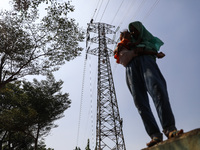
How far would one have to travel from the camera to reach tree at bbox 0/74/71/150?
15.9 meters

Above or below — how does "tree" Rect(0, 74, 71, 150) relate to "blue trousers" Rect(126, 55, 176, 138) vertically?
above

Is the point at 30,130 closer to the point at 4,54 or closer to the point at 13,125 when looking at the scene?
the point at 13,125

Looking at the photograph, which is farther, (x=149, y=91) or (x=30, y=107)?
(x=30, y=107)

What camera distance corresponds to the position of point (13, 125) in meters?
16.1

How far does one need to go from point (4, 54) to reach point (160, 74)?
34.1 ft

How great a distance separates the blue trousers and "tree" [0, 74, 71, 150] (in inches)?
560

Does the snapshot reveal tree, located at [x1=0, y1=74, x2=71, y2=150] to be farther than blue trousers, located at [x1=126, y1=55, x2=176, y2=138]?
Yes

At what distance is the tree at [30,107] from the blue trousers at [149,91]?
14.2 metres

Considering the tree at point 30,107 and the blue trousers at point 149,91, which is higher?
the tree at point 30,107

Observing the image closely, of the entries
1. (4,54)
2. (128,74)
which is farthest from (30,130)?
(128,74)

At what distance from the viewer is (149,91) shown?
1644mm

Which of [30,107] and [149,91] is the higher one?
[30,107]

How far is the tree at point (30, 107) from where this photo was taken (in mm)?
15938

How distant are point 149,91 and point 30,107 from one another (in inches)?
709
